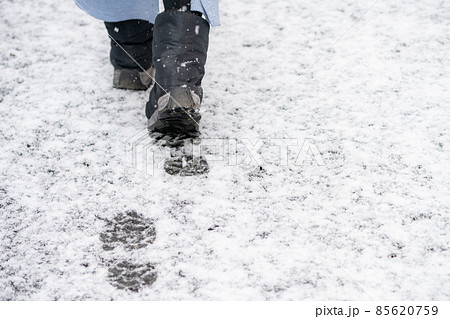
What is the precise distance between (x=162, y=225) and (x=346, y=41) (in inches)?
71.8

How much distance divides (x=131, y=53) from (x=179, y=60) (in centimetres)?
57

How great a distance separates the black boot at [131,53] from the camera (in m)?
2.33

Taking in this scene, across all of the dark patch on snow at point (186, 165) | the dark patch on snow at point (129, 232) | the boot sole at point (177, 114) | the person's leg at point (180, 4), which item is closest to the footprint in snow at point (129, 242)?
the dark patch on snow at point (129, 232)

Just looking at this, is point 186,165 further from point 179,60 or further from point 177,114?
point 179,60

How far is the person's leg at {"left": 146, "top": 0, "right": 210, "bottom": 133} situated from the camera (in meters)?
1.92

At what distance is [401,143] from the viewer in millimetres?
2104

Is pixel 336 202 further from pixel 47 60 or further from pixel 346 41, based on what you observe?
pixel 47 60

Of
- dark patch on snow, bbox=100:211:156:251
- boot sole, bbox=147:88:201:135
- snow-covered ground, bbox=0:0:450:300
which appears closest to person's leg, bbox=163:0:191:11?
boot sole, bbox=147:88:201:135

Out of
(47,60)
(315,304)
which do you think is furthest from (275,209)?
(47,60)

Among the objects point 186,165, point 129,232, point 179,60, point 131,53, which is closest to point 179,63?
point 179,60

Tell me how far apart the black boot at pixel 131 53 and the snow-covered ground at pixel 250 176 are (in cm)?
8

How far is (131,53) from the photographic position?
94.7 inches

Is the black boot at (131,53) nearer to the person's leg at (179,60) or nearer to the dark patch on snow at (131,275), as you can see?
the person's leg at (179,60)

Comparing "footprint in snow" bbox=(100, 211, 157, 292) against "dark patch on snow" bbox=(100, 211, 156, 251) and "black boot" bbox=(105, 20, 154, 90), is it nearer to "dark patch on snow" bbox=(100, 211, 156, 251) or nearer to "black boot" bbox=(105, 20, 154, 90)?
"dark patch on snow" bbox=(100, 211, 156, 251)
